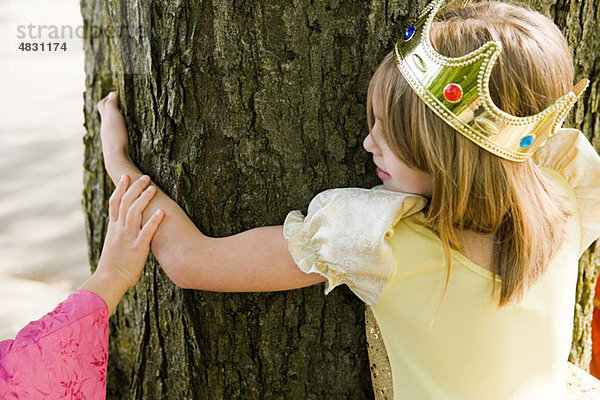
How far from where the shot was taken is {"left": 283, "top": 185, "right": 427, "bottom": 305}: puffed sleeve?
4.05 feet

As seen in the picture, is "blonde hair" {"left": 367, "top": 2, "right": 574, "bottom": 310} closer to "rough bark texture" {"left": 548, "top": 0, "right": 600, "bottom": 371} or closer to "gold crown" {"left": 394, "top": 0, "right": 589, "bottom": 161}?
"gold crown" {"left": 394, "top": 0, "right": 589, "bottom": 161}

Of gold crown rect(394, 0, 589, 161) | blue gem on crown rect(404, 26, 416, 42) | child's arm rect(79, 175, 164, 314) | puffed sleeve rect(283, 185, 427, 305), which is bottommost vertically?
child's arm rect(79, 175, 164, 314)

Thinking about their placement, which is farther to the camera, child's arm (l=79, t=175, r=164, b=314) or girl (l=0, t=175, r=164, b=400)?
child's arm (l=79, t=175, r=164, b=314)

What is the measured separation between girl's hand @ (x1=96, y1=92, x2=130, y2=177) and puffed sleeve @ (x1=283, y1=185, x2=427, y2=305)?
543 millimetres

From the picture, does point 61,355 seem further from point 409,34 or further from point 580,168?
point 580,168

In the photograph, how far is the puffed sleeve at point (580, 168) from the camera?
156 cm

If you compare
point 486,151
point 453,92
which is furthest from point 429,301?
point 453,92

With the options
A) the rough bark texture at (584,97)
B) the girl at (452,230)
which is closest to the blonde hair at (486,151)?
the girl at (452,230)

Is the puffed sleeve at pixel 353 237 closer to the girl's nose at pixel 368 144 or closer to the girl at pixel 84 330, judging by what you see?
the girl's nose at pixel 368 144

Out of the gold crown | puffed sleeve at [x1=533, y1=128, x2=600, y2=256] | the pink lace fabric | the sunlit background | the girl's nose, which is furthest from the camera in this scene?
the sunlit background

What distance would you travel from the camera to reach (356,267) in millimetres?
1246

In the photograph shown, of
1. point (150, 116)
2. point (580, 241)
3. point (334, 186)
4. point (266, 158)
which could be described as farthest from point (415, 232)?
point (150, 116)

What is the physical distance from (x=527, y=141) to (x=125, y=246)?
899 millimetres

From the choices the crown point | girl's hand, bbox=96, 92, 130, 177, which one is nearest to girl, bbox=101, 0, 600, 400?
the crown point
